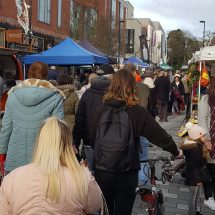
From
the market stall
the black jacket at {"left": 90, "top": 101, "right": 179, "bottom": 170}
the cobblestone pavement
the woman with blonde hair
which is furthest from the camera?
the market stall

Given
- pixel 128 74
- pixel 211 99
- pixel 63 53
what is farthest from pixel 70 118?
pixel 63 53

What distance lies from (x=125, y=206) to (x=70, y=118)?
269cm

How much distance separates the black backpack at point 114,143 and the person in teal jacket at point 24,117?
0.96 meters

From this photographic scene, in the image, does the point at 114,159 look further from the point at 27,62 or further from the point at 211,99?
the point at 27,62

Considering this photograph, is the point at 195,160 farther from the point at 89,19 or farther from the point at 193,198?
the point at 89,19

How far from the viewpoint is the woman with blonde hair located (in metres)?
2.42

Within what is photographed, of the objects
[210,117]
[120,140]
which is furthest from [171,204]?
[120,140]

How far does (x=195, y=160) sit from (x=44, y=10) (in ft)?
79.3

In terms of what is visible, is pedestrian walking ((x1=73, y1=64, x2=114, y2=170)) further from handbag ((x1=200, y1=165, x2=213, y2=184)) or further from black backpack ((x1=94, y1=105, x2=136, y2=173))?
handbag ((x1=200, y1=165, x2=213, y2=184))

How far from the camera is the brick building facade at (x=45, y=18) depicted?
21952 millimetres

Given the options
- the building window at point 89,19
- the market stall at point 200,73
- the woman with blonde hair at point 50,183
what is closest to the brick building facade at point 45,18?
the building window at point 89,19

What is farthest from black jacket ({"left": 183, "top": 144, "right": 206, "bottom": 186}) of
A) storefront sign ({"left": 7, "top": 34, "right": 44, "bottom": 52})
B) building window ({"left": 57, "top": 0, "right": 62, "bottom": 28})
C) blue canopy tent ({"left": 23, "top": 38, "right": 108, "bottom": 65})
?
building window ({"left": 57, "top": 0, "right": 62, "bottom": 28})

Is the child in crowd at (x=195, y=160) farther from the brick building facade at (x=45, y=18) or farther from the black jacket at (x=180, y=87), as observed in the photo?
the brick building facade at (x=45, y=18)

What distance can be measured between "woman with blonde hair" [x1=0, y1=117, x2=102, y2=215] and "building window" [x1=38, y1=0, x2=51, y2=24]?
24995 millimetres
